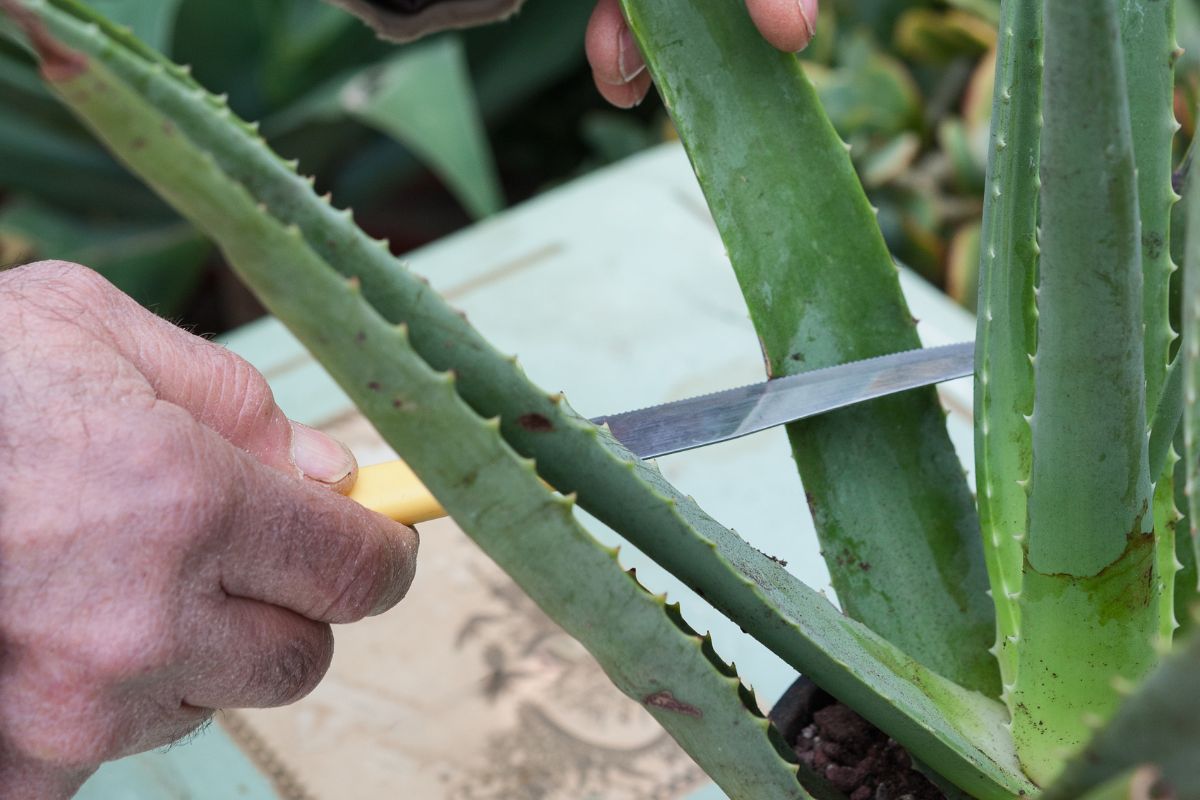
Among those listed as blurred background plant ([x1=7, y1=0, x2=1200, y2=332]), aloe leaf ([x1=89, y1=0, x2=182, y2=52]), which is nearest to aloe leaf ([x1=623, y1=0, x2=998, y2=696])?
blurred background plant ([x1=7, y1=0, x2=1200, y2=332])

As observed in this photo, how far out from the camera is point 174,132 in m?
0.30

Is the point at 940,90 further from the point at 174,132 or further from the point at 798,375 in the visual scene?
the point at 174,132

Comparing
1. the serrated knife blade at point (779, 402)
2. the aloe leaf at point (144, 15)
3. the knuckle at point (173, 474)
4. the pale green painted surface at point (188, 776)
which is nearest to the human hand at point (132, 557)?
the knuckle at point (173, 474)

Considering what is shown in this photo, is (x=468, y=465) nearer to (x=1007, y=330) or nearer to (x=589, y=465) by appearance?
(x=589, y=465)

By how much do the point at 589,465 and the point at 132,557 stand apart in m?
0.18

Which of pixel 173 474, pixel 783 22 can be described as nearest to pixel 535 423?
pixel 173 474

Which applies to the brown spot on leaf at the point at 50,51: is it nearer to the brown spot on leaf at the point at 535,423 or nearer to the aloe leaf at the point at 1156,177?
the brown spot on leaf at the point at 535,423

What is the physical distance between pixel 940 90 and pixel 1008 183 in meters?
1.06

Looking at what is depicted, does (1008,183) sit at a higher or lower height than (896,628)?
higher

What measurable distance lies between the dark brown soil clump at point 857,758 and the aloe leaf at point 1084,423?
6cm

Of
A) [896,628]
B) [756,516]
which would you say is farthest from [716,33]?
[756,516]

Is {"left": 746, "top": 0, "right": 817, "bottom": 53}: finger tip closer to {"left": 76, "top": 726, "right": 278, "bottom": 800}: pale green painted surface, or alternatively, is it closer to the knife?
the knife

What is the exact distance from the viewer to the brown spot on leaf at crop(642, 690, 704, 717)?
42cm

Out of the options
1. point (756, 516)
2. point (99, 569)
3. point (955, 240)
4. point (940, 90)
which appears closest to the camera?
point (99, 569)
